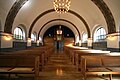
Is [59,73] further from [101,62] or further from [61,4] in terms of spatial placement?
[61,4]

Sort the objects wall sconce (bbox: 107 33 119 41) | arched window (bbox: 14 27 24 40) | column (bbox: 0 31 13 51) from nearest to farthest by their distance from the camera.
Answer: column (bbox: 0 31 13 51), wall sconce (bbox: 107 33 119 41), arched window (bbox: 14 27 24 40)

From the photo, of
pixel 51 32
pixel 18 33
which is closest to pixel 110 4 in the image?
pixel 18 33

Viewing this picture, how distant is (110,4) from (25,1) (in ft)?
21.1

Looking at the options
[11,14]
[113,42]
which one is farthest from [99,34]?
[11,14]

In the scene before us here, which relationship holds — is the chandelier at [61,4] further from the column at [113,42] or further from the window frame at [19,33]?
the window frame at [19,33]

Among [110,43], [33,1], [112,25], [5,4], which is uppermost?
[33,1]

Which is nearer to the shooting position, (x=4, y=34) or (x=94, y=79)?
(x=94, y=79)

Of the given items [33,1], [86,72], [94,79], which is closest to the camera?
[86,72]

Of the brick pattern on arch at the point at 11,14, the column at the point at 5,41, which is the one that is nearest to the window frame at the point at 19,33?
the column at the point at 5,41

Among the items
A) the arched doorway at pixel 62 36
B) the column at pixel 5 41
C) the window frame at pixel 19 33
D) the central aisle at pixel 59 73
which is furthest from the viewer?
the arched doorway at pixel 62 36

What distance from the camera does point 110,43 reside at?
45.6 ft

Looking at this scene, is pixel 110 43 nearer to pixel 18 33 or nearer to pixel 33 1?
pixel 33 1

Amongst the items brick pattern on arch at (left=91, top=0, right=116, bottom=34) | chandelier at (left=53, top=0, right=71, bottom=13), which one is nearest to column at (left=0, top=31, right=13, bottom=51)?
chandelier at (left=53, top=0, right=71, bottom=13)

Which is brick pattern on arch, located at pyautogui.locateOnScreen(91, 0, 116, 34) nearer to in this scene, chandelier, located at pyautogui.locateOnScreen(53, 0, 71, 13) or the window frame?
chandelier, located at pyautogui.locateOnScreen(53, 0, 71, 13)
